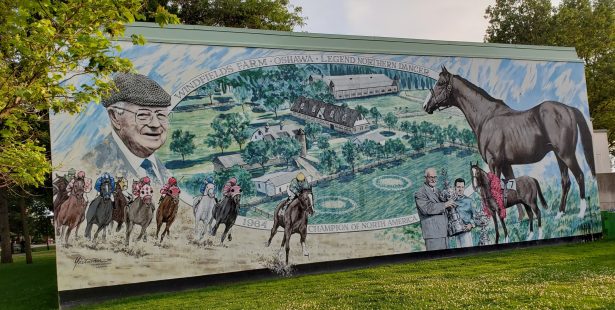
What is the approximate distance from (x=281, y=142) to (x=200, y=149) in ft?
6.86

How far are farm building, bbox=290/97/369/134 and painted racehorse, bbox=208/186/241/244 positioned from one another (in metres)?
2.76

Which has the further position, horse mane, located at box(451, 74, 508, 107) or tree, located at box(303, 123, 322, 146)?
horse mane, located at box(451, 74, 508, 107)

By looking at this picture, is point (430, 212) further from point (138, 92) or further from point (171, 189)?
point (138, 92)

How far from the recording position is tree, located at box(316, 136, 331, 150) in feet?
43.7

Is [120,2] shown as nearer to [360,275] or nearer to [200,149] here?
[200,149]

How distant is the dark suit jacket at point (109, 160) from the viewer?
11.2 metres

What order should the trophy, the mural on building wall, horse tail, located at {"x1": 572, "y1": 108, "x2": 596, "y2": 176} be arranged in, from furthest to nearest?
1. horse tail, located at {"x1": 572, "y1": 108, "x2": 596, "y2": 176}
2. the trophy
3. the mural on building wall

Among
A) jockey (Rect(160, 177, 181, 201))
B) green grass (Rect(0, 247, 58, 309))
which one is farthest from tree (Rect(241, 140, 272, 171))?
green grass (Rect(0, 247, 58, 309))

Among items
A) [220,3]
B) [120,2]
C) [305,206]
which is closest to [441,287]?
[305,206]

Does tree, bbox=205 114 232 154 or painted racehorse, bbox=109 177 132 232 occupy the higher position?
tree, bbox=205 114 232 154

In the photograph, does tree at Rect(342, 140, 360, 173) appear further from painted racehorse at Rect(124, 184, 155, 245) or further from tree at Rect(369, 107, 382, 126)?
painted racehorse at Rect(124, 184, 155, 245)

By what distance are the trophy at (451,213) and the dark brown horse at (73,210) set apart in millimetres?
9512

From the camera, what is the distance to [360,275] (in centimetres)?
→ 1214
